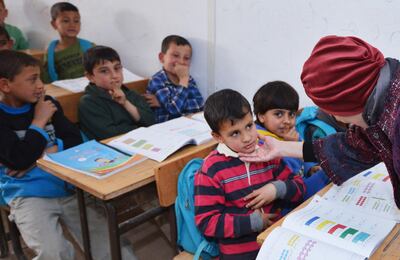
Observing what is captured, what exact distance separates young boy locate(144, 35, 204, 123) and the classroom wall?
0.32ft

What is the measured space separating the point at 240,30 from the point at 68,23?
163 cm

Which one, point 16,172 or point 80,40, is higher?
point 80,40

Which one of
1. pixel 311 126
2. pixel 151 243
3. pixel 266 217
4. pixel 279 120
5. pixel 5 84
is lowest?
pixel 151 243

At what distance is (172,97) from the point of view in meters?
2.65

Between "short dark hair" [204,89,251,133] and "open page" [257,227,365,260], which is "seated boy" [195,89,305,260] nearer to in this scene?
"short dark hair" [204,89,251,133]

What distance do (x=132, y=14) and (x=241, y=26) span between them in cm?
104

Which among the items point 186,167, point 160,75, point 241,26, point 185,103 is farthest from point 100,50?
point 186,167

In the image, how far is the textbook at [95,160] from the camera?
1.61 meters

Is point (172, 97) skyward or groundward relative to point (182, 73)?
groundward

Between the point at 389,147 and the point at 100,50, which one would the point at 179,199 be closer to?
the point at 389,147

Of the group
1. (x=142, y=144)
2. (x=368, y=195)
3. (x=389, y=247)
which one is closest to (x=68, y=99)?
(x=142, y=144)

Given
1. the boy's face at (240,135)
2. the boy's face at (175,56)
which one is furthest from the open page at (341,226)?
the boy's face at (175,56)

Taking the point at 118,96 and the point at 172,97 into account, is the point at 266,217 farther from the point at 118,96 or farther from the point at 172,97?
the point at 172,97

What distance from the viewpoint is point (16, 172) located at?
6.18ft
